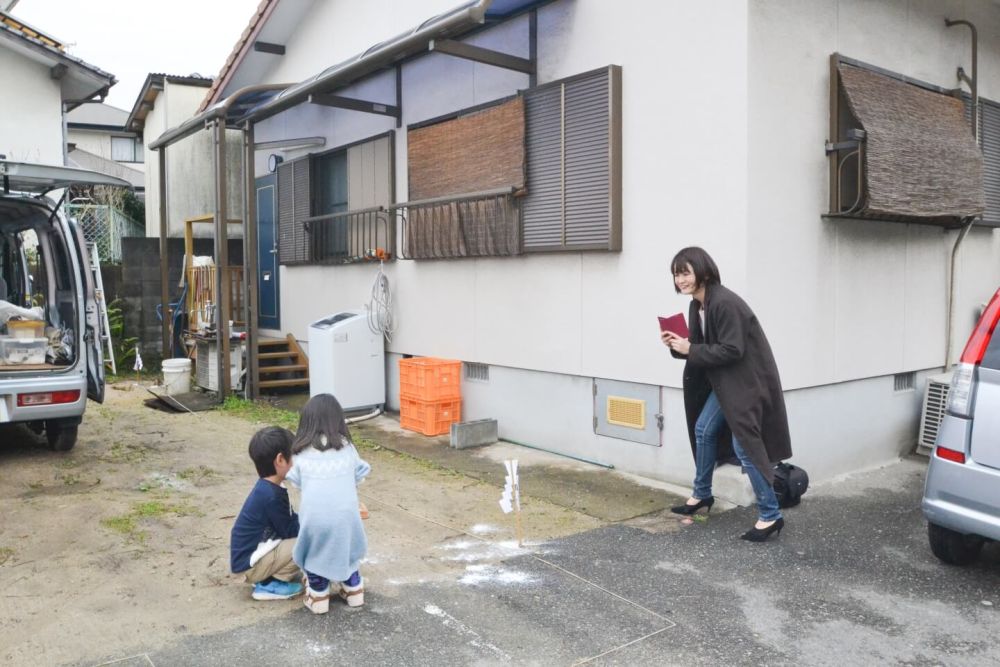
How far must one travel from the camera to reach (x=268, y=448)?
12.4 ft

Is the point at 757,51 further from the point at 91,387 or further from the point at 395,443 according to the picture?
the point at 91,387

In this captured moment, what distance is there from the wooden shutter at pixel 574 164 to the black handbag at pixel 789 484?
2.01m

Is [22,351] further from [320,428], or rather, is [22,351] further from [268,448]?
[320,428]

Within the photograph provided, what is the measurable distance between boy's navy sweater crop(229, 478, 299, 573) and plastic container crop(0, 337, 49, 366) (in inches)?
149

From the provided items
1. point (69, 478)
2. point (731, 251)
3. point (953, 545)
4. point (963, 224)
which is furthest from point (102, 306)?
point (953, 545)

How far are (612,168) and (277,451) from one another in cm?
352

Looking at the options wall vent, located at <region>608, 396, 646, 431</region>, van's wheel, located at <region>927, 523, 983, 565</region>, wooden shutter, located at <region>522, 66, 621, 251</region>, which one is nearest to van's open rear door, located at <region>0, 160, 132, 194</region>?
wooden shutter, located at <region>522, 66, 621, 251</region>

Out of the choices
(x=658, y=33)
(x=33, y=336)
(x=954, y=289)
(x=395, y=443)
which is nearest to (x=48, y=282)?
(x=33, y=336)

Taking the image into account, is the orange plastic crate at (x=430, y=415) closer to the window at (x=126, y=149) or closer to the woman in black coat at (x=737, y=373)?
the woman in black coat at (x=737, y=373)

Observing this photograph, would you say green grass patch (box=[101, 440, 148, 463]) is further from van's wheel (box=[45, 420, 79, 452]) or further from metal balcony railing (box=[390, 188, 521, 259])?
metal balcony railing (box=[390, 188, 521, 259])

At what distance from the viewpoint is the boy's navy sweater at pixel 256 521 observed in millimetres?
3814

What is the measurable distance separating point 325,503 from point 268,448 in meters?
0.39

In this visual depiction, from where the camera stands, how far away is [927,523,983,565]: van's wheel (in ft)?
14.2

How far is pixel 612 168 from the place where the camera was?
6215 millimetres
